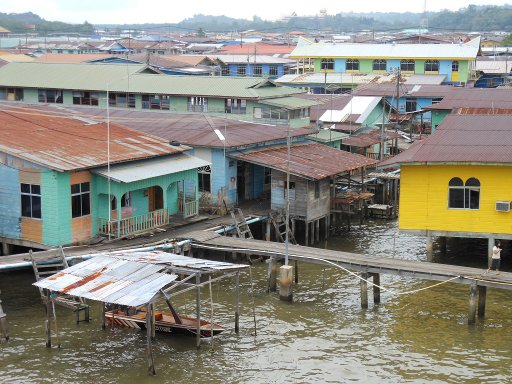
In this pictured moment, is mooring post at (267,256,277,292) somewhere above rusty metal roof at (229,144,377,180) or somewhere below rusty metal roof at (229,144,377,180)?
below

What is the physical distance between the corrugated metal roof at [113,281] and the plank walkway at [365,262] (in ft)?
24.7

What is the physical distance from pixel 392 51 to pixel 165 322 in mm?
71168

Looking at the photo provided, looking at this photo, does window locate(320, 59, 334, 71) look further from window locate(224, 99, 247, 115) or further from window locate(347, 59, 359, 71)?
window locate(224, 99, 247, 115)

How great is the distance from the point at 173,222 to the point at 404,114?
3831 centimetres

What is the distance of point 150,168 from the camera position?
118ft

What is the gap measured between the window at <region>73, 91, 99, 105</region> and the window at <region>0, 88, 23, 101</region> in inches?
196

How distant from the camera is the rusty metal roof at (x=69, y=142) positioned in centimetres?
3284

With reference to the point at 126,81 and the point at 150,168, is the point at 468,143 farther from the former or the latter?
the point at 126,81

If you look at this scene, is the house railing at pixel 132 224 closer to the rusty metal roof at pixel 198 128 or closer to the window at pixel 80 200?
the window at pixel 80 200

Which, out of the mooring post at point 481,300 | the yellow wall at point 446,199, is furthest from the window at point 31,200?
the mooring post at point 481,300

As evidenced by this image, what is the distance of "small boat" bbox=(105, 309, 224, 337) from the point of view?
26.5m

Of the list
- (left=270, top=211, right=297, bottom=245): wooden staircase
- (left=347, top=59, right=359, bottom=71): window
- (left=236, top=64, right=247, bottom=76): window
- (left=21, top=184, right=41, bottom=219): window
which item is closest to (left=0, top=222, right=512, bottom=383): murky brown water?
(left=21, top=184, right=41, bottom=219): window

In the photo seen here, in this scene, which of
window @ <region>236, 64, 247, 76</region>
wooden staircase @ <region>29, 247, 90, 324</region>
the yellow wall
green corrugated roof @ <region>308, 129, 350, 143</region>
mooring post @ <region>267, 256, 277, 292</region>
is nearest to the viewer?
wooden staircase @ <region>29, 247, 90, 324</region>

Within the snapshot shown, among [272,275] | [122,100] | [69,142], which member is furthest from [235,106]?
[272,275]
